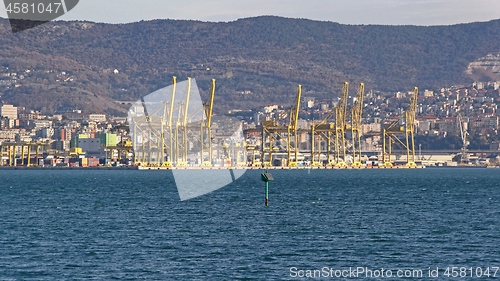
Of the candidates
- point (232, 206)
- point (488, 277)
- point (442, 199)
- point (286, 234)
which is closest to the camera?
point (488, 277)

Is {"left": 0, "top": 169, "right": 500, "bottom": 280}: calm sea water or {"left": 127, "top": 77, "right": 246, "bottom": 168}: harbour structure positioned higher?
{"left": 127, "top": 77, "right": 246, "bottom": 168}: harbour structure

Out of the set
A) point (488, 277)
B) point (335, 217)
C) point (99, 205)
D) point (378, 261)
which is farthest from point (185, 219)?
point (488, 277)

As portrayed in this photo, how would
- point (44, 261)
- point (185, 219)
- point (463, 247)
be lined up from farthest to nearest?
point (185, 219) < point (463, 247) < point (44, 261)

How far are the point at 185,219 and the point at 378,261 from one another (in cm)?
1735

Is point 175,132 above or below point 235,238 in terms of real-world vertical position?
above

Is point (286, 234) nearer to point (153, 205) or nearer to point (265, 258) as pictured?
point (265, 258)

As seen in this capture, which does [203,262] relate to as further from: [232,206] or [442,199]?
[442,199]

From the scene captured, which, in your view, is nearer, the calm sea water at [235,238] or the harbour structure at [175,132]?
the calm sea water at [235,238]

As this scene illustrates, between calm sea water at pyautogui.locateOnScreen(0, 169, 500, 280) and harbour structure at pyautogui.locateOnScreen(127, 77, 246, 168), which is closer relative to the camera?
calm sea water at pyautogui.locateOnScreen(0, 169, 500, 280)

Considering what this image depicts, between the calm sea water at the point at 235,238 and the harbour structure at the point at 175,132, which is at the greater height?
the harbour structure at the point at 175,132

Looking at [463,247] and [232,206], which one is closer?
[463,247]

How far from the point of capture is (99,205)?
54094 mm

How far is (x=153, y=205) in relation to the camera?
5366 centimetres

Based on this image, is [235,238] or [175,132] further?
[175,132]
